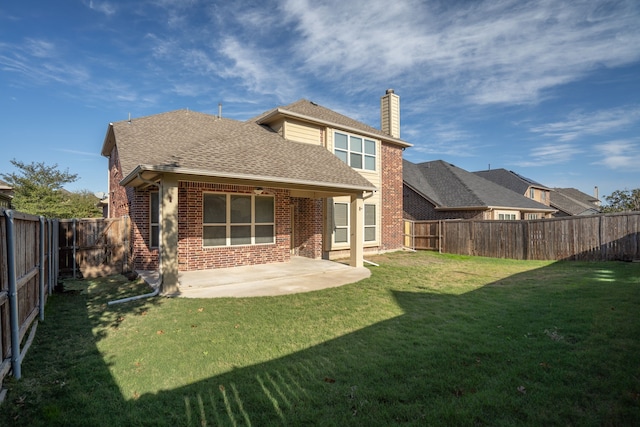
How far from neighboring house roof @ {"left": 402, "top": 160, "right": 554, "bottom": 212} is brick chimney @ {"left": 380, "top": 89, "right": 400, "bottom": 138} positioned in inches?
215

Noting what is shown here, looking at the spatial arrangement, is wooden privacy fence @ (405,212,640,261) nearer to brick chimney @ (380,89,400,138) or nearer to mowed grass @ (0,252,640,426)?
brick chimney @ (380,89,400,138)

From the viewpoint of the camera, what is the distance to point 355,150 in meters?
14.8

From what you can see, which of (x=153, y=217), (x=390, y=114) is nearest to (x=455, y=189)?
(x=390, y=114)

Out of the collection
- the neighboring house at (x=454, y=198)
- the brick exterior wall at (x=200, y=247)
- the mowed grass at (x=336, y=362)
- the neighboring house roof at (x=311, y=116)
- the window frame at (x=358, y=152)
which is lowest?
the mowed grass at (x=336, y=362)

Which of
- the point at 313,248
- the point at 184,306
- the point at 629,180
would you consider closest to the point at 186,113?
the point at 313,248

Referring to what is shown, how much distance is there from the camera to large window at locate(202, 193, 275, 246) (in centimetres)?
1009

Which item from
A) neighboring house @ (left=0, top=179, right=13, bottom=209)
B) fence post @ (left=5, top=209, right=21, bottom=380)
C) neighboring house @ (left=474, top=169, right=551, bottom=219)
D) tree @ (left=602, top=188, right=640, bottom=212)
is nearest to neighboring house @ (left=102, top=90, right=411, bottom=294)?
fence post @ (left=5, top=209, right=21, bottom=380)

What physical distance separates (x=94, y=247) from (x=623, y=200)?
48.3 meters

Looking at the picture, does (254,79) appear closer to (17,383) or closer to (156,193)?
(156,193)

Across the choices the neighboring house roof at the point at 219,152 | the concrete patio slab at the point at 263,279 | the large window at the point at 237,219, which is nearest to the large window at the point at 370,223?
the neighboring house roof at the point at 219,152

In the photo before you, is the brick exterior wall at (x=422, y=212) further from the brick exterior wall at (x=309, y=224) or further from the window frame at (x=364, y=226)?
the brick exterior wall at (x=309, y=224)

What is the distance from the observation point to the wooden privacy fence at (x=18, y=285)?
11.0ft

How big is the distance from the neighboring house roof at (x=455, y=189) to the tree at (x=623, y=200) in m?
16.9

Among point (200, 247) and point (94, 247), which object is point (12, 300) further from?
point (94, 247)
